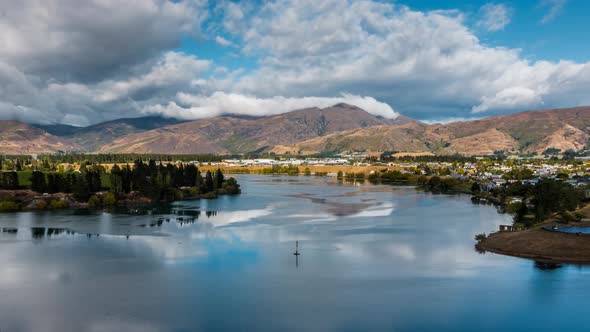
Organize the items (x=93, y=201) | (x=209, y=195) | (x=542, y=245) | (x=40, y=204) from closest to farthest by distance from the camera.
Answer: (x=542, y=245)
(x=40, y=204)
(x=93, y=201)
(x=209, y=195)

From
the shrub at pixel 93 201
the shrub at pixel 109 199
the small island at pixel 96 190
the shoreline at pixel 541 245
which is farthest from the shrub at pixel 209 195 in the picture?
the shoreline at pixel 541 245

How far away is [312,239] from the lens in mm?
46469

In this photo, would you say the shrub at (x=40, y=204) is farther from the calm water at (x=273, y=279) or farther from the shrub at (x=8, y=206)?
the calm water at (x=273, y=279)

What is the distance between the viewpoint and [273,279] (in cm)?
3247

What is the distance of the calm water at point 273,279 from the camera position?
25203 millimetres

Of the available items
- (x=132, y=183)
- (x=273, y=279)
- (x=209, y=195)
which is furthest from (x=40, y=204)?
(x=273, y=279)

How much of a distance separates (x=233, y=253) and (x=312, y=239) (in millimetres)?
9044

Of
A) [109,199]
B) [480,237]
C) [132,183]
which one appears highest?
[132,183]

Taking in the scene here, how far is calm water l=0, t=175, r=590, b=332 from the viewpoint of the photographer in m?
25.2

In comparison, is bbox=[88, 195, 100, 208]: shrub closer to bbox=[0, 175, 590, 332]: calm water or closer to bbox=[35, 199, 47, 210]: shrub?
bbox=[35, 199, 47, 210]: shrub

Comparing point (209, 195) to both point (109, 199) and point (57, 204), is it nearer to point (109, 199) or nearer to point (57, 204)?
point (109, 199)

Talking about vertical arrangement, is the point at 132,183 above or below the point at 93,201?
above

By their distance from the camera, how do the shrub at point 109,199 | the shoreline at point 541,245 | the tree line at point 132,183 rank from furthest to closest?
the tree line at point 132,183 < the shrub at point 109,199 < the shoreline at point 541,245

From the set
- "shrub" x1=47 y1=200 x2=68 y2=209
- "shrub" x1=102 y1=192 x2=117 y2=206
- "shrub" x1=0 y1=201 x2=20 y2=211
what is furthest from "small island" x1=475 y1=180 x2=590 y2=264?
"shrub" x1=0 y1=201 x2=20 y2=211
